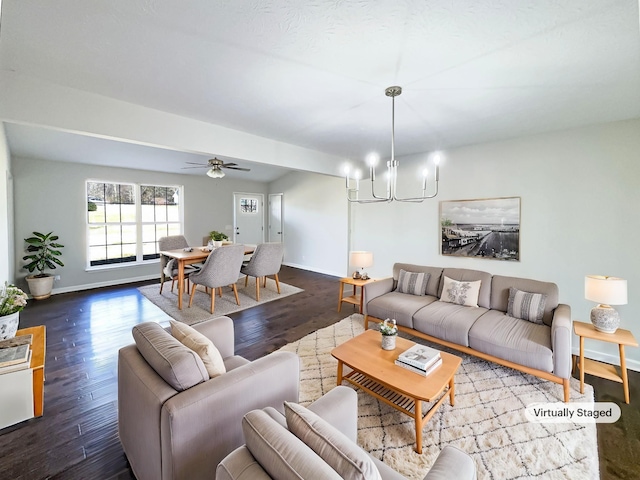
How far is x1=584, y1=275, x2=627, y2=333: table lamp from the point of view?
218 cm

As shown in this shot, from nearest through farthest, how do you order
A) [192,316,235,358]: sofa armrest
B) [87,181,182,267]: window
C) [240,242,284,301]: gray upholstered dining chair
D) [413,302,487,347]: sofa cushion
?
[192,316,235,358]: sofa armrest
[413,302,487,347]: sofa cushion
[240,242,284,301]: gray upholstered dining chair
[87,181,182,267]: window

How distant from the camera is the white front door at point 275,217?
7867 millimetres

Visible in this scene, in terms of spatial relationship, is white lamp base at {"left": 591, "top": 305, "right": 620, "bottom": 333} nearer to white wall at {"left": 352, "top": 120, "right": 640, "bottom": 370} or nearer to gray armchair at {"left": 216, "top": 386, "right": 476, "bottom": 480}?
white wall at {"left": 352, "top": 120, "right": 640, "bottom": 370}

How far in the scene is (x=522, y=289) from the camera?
2.77m

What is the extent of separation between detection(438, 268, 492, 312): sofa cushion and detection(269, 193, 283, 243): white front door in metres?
5.33

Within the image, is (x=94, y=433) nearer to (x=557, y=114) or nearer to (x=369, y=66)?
(x=369, y=66)

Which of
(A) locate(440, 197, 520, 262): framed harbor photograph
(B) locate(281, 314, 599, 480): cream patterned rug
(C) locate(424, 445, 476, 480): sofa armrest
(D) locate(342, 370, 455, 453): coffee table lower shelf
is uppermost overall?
(A) locate(440, 197, 520, 262): framed harbor photograph

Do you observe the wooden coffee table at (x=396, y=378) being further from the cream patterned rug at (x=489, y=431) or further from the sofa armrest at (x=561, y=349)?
the sofa armrest at (x=561, y=349)

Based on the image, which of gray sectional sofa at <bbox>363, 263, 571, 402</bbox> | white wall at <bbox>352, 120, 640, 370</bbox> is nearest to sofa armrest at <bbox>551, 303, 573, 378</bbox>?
gray sectional sofa at <bbox>363, 263, 571, 402</bbox>

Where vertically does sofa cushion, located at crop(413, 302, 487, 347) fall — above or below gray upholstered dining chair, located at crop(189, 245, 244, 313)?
below

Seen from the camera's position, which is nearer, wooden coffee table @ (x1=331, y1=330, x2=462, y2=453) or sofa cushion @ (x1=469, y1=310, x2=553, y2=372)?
wooden coffee table @ (x1=331, y1=330, x2=462, y2=453)

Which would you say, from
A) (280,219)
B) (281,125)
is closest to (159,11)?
(281,125)

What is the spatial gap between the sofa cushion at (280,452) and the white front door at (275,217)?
23.2ft

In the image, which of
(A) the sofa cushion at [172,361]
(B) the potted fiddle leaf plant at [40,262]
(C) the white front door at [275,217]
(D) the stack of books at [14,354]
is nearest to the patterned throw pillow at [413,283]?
(A) the sofa cushion at [172,361]
